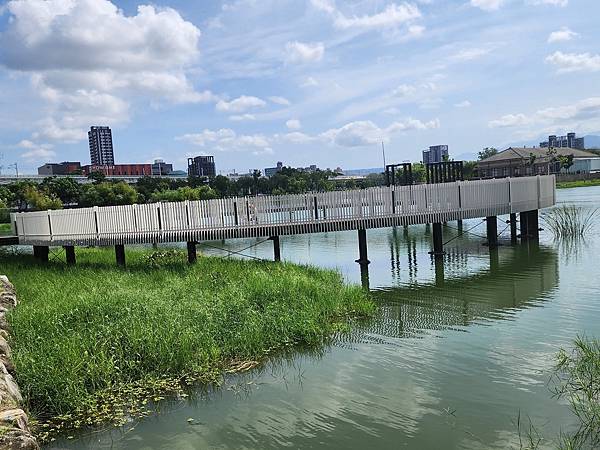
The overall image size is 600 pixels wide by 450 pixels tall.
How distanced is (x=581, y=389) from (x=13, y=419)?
7259mm

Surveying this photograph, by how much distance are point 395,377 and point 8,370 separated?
19.8ft

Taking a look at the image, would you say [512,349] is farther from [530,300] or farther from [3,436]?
[3,436]

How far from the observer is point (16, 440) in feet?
19.9

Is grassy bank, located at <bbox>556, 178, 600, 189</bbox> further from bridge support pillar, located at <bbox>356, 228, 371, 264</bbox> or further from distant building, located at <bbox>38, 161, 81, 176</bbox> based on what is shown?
distant building, located at <bbox>38, 161, 81, 176</bbox>

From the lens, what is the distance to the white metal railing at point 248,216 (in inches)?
746

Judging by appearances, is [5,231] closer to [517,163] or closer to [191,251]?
[191,251]

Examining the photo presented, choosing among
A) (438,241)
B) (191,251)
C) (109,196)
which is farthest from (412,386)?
(109,196)

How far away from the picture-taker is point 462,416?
7.33m

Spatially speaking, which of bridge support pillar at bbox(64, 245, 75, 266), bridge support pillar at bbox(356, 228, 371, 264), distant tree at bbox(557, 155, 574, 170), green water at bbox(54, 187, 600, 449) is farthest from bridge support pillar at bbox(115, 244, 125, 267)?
distant tree at bbox(557, 155, 574, 170)

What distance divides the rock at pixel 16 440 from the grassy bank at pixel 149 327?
1.67 metres

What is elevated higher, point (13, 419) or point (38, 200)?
point (38, 200)

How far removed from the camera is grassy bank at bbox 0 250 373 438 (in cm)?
844

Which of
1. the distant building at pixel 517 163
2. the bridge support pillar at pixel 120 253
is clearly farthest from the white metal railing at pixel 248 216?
the distant building at pixel 517 163

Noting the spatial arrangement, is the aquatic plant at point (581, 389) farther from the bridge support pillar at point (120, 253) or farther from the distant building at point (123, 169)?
the distant building at point (123, 169)
